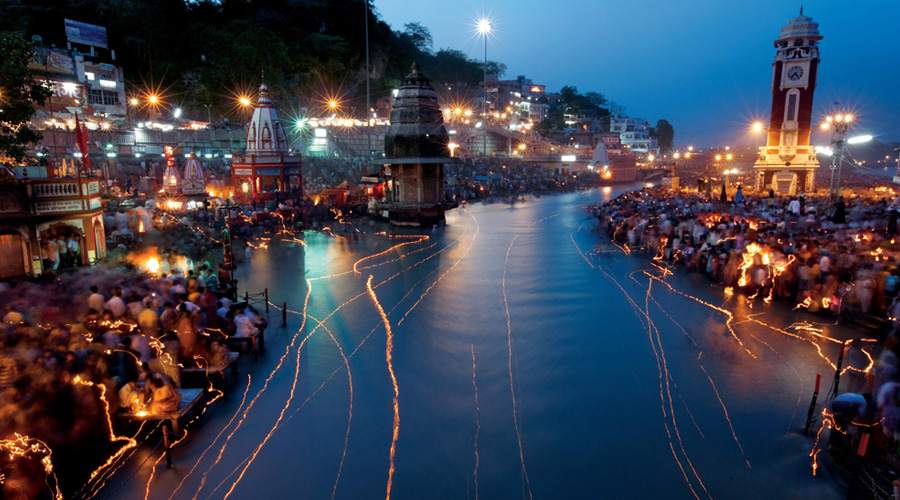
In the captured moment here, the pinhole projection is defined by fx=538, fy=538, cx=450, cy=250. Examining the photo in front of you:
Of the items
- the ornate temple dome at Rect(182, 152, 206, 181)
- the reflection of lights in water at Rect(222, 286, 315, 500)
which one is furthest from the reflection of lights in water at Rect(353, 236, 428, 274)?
the ornate temple dome at Rect(182, 152, 206, 181)

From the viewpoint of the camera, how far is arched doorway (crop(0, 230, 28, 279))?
13.8 meters

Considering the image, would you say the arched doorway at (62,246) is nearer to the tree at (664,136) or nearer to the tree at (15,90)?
the tree at (15,90)

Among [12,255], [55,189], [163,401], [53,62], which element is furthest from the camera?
[53,62]

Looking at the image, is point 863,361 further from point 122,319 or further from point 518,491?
point 122,319

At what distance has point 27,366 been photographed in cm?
754

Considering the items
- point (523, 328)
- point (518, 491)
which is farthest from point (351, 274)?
point (518, 491)

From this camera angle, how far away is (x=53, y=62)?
4000 cm

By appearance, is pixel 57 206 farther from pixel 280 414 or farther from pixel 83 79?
pixel 83 79

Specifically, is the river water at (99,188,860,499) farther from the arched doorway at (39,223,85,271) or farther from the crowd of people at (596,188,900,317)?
the arched doorway at (39,223,85,271)

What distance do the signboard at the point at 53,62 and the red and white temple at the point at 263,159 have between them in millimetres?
20006

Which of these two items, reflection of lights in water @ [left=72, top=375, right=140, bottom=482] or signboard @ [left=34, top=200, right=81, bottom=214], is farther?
signboard @ [left=34, top=200, right=81, bottom=214]

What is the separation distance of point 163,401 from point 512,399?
5.18m

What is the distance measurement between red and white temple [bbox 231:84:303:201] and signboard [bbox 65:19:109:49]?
23088 mm

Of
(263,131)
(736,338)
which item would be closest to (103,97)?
(263,131)
